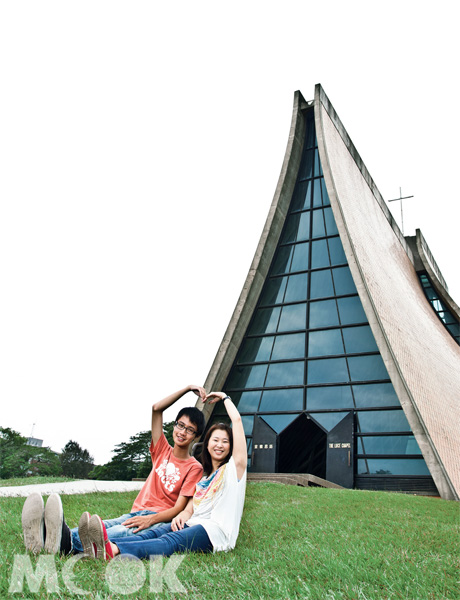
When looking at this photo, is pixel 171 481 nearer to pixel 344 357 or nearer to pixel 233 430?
pixel 233 430

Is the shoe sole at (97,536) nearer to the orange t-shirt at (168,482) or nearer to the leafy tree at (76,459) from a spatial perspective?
the orange t-shirt at (168,482)

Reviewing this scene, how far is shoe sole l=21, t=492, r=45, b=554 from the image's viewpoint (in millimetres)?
2770

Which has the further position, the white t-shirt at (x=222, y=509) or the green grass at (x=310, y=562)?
the white t-shirt at (x=222, y=509)

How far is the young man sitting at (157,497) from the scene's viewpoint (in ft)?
9.09

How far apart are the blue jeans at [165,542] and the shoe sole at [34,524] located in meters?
0.44

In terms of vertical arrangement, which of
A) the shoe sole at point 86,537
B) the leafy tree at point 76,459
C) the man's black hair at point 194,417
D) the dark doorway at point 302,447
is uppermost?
the man's black hair at point 194,417

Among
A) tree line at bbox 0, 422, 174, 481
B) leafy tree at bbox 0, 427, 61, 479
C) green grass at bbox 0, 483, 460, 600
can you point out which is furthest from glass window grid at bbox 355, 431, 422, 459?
leafy tree at bbox 0, 427, 61, 479

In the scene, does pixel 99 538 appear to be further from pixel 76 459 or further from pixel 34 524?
pixel 76 459

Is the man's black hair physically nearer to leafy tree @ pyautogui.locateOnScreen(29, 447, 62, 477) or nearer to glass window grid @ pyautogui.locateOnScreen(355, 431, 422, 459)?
glass window grid @ pyautogui.locateOnScreen(355, 431, 422, 459)

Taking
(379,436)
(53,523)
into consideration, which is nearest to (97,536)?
(53,523)

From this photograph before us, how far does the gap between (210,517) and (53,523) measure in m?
0.99

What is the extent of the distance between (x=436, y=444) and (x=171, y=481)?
28.5 feet

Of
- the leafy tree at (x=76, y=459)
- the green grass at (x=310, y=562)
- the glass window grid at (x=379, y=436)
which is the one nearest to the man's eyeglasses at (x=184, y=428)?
the green grass at (x=310, y=562)

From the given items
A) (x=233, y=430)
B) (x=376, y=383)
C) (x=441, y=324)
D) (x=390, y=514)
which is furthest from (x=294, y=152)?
(x=233, y=430)
